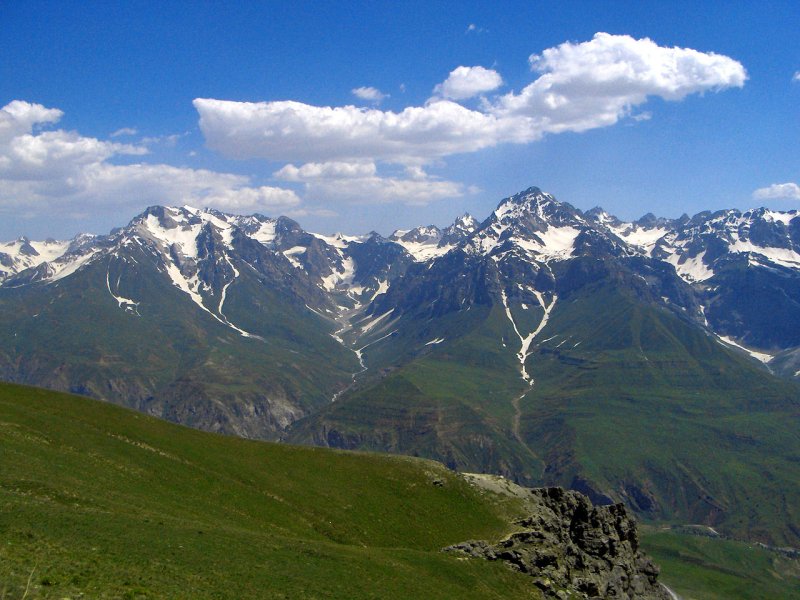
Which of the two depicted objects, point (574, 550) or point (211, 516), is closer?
point (211, 516)

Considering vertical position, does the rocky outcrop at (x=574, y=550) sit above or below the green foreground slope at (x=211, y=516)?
below

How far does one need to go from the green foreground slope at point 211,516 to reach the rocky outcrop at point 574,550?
4.49 meters

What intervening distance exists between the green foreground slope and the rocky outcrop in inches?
177

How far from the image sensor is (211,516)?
8706 cm

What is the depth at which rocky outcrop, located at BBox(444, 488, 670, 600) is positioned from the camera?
96688mm

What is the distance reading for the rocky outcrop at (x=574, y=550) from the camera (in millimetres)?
96688

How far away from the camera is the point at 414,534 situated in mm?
102750

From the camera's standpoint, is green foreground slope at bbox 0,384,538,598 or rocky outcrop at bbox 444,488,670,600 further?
rocky outcrop at bbox 444,488,670,600

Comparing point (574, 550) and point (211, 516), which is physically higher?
point (211, 516)

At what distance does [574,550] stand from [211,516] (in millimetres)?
61325

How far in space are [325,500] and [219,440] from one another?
3123 centimetres

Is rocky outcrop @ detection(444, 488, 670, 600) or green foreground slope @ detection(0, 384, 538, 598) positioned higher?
green foreground slope @ detection(0, 384, 538, 598)

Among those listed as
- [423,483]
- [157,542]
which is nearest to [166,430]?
[423,483]

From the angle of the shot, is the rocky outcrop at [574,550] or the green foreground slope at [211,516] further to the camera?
the rocky outcrop at [574,550]
